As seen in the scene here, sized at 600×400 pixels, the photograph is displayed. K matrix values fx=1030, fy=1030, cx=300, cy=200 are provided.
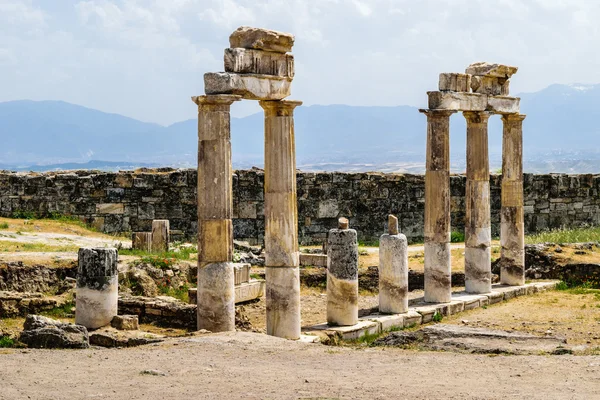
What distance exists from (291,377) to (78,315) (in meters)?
5.62

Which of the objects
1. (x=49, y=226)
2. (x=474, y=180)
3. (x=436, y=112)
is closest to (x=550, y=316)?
(x=474, y=180)

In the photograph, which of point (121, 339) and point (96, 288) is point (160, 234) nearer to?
point (96, 288)

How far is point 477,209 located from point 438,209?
79.2 inches

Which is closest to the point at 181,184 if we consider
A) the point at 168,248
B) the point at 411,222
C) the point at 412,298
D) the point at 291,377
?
the point at 168,248

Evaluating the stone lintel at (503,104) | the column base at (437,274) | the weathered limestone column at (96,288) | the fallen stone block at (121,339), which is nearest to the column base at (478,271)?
the column base at (437,274)

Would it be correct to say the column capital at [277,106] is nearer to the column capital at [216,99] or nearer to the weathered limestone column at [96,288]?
the column capital at [216,99]

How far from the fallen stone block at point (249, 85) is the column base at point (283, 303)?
2.84m

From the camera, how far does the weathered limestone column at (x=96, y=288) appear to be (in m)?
16.7

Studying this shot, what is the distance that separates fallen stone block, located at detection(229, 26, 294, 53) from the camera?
52.5 feet

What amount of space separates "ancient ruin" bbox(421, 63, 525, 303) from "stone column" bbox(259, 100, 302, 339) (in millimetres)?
5285

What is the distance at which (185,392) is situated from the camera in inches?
445

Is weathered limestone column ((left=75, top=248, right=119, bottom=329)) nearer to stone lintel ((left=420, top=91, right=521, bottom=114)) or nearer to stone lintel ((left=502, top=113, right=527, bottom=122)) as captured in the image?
stone lintel ((left=420, top=91, right=521, bottom=114))

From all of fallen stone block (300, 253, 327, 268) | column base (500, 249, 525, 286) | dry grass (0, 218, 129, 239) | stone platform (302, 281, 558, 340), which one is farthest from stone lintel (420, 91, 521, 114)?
dry grass (0, 218, 129, 239)

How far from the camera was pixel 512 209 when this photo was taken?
2423cm
